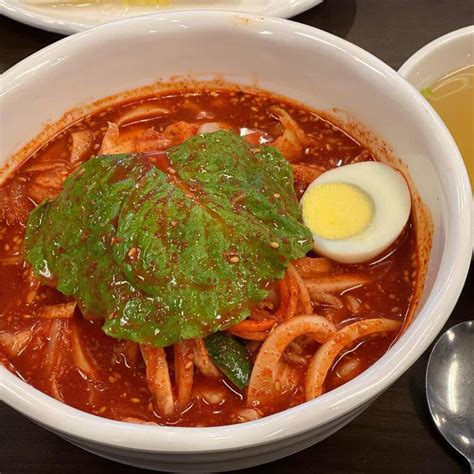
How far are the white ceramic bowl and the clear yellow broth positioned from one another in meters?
0.03

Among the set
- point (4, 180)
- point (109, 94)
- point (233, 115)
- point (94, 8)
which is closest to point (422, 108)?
point (233, 115)

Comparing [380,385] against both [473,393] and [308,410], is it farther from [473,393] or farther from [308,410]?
[473,393]

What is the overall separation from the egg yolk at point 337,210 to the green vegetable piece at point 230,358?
0.42m

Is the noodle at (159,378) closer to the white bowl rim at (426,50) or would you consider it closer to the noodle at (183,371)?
the noodle at (183,371)

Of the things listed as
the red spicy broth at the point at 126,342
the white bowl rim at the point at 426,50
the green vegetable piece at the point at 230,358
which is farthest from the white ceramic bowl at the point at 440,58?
the green vegetable piece at the point at 230,358

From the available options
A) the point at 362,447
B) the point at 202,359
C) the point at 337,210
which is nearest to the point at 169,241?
the point at 202,359

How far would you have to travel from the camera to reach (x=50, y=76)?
199 centimetres

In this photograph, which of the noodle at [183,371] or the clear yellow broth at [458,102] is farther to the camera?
the clear yellow broth at [458,102]

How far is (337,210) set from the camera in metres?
1.88

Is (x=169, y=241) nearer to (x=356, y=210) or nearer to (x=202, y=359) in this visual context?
(x=202, y=359)

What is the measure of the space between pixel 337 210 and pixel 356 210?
65 millimetres

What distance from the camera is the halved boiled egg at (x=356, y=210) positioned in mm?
1828

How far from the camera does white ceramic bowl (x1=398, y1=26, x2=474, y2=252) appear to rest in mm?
2488

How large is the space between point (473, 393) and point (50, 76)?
1.59 metres
